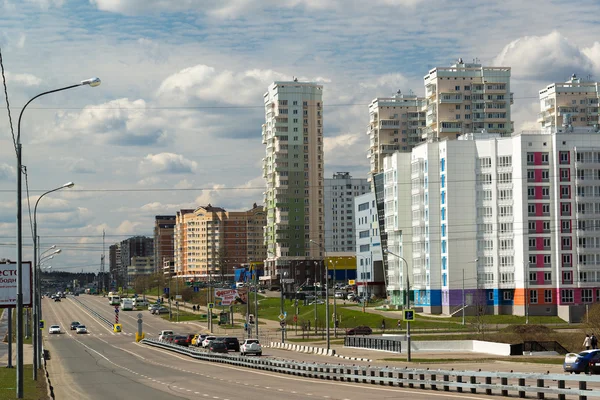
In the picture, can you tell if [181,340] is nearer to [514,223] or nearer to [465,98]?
[514,223]

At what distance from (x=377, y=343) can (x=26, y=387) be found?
4472cm

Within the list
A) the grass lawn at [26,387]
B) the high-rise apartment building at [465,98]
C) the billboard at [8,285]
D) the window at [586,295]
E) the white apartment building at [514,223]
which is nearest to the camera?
the grass lawn at [26,387]

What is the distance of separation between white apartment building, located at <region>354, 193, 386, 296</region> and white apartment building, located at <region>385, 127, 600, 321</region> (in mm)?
42617

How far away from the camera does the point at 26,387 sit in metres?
46.5

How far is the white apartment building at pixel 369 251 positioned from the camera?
610 feet

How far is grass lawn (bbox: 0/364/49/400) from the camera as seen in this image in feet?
130

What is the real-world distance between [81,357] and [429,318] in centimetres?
5414

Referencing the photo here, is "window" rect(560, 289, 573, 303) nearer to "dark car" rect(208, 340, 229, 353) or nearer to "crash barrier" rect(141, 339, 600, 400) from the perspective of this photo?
"dark car" rect(208, 340, 229, 353)

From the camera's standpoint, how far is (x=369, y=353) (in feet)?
267

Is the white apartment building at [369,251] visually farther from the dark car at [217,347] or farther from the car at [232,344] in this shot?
the dark car at [217,347]

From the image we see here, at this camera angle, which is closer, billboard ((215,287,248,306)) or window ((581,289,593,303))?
billboard ((215,287,248,306))

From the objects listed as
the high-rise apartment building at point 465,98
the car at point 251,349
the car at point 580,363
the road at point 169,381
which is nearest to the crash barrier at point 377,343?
the road at point 169,381

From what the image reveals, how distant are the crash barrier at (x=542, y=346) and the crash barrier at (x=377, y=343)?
35.1ft

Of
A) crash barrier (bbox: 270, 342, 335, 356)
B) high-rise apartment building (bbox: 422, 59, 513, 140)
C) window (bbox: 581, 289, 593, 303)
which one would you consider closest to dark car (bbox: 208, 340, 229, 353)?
crash barrier (bbox: 270, 342, 335, 356)
